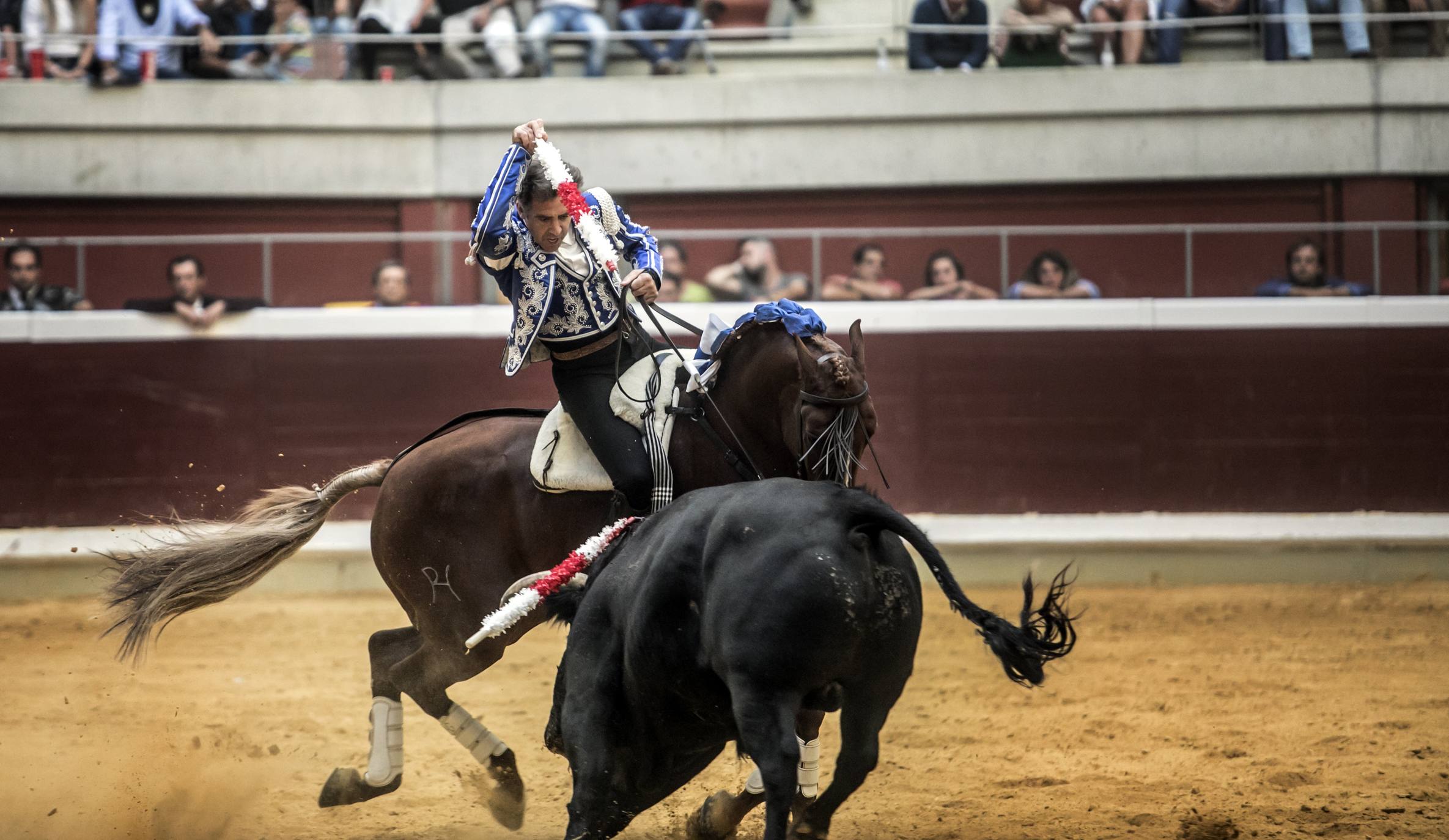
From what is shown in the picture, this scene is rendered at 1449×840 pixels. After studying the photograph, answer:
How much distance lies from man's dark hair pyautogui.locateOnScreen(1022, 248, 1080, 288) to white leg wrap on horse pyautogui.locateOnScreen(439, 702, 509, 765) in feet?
17.1

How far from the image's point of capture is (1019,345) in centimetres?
825

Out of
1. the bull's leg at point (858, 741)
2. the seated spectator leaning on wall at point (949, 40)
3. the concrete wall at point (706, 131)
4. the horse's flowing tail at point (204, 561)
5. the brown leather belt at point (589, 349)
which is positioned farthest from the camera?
the seated spectator leaning on wall at point (949, 40)

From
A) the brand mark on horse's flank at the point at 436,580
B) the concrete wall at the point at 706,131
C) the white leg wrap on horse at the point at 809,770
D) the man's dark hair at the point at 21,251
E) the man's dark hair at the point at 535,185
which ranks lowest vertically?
the white leg wrap on horse at the point at 809,770

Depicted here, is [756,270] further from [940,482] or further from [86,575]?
[86,575]

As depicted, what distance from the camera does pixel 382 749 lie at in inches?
163

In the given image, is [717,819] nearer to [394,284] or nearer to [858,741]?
[858,741]

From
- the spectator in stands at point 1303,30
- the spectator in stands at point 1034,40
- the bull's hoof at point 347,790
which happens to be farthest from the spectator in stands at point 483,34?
the bull's hoof at point 347,790

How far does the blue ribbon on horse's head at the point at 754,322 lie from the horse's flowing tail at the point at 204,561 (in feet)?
3.86

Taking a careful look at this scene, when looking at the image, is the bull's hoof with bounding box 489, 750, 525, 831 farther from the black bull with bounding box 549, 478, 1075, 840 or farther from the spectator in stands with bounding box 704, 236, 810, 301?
the spectator in stands with bounding box 704, 236, 810, 301

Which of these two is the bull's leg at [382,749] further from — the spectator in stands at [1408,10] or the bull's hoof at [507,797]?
the spectator in stands at [1408,10]

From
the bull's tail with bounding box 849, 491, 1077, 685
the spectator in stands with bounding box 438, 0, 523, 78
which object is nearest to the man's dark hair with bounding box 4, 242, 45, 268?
the spectator in stands with bounding box 438, 0, 523, 78

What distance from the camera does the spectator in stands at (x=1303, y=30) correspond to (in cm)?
914

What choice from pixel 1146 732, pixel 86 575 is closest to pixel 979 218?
pixel 1146 732

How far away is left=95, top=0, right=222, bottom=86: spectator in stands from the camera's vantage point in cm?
938
